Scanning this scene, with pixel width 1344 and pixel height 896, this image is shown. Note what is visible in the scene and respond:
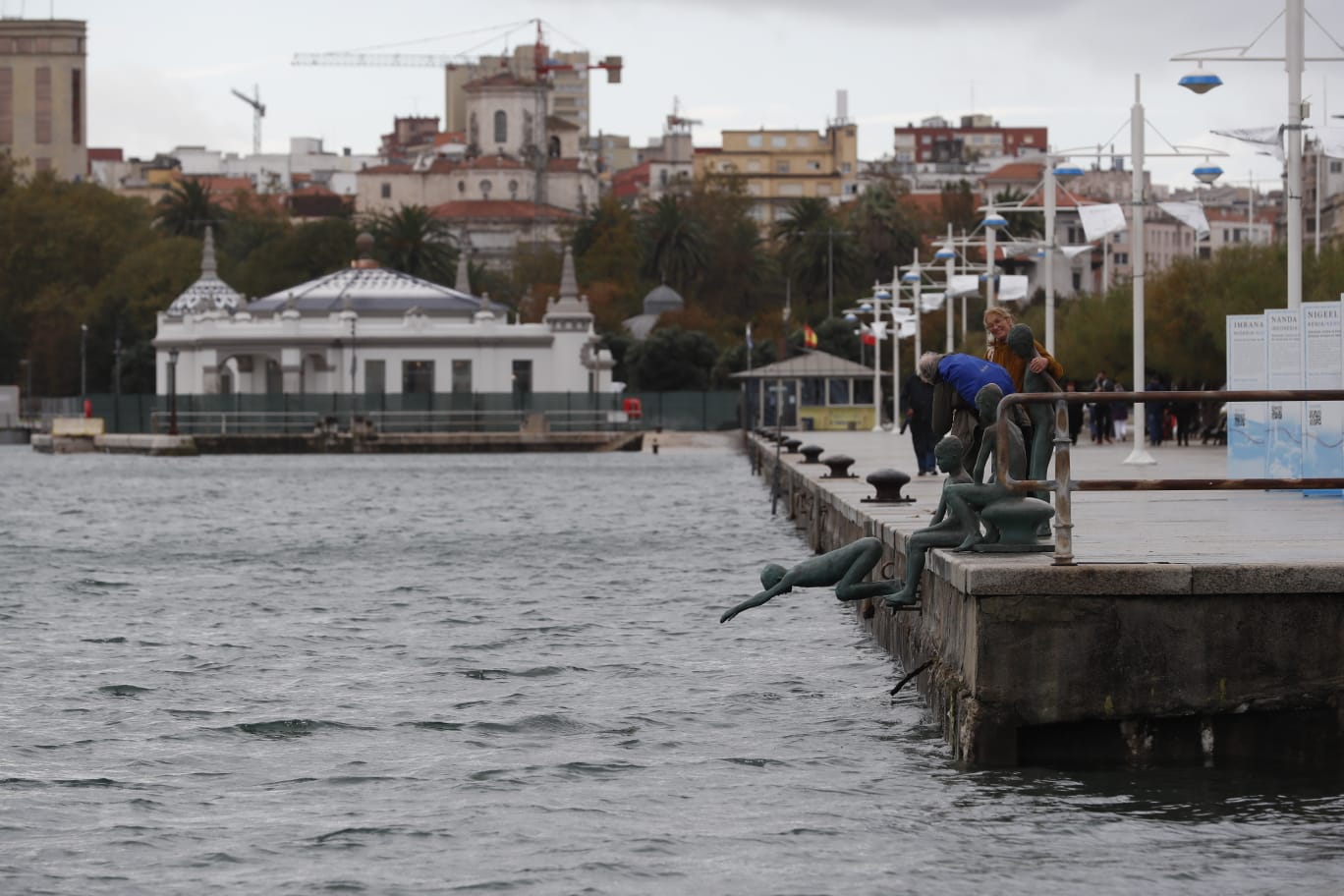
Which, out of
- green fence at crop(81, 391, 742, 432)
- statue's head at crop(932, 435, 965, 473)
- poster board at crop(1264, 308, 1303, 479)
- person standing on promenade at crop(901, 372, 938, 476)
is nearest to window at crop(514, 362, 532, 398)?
green fence at crop(81, 391, 742, 432)

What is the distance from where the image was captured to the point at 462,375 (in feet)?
326

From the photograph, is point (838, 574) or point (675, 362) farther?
point (675, 362)

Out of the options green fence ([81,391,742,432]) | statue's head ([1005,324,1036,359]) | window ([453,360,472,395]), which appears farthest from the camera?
window ([453,360,472,395])

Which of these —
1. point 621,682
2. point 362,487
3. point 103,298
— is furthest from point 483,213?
point 621,682

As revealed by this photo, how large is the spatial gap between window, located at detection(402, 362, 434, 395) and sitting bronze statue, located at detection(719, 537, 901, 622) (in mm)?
85077

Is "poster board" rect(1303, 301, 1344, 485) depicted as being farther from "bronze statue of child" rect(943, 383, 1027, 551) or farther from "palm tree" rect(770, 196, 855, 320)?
"palm tree" rect(770, 196, 855, 320)

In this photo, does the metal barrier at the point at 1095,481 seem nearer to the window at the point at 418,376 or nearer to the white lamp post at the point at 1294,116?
the white lamp post at the point at 1294,116

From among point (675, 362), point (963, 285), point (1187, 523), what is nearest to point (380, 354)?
point (675, 362)

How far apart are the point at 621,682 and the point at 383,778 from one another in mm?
4587

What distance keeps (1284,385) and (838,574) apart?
857 centimetres

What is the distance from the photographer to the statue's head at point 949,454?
543 inches

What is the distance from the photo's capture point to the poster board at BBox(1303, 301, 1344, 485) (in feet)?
66.8

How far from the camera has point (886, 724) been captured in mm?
15664

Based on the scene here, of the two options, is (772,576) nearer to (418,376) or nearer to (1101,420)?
(1101,420)
